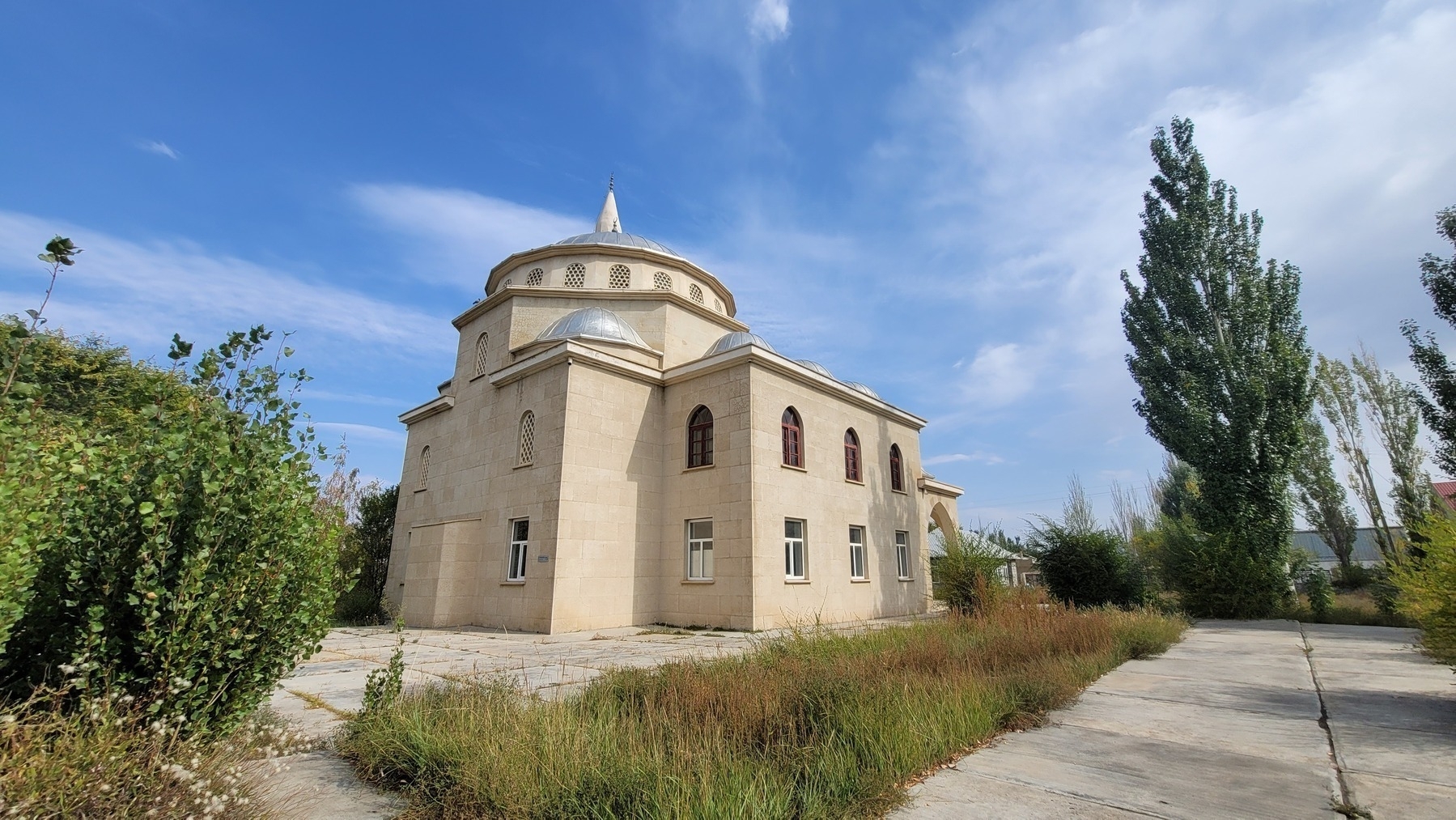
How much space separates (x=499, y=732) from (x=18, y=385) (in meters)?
2.78

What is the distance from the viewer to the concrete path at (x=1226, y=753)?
2945 mm

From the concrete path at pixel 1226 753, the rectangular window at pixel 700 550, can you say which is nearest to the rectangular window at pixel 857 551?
the rectangular window at pixel 700 550

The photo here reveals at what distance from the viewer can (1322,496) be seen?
70.7ft

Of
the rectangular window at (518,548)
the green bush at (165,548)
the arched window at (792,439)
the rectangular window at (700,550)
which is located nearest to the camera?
the green bush at (165,548)

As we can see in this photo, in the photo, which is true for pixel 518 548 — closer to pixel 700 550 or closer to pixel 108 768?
pixel 700 550

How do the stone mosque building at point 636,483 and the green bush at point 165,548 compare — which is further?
the stone mosque building at point 636,483

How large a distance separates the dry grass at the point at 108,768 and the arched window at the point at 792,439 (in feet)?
42.0

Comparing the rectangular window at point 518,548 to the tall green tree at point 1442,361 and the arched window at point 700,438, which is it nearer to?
the arched window at point 700,438

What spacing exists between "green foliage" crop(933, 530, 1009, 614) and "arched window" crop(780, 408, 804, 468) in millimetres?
4160

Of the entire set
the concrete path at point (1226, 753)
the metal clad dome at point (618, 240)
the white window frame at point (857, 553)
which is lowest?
the concrete path at point (1226, 753)

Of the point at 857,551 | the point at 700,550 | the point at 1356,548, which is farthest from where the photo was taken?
the point at 1356,548

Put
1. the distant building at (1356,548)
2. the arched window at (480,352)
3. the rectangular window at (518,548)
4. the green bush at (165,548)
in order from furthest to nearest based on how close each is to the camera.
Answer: the distant building at (1356,548) < the arched window at (480,352) < the rectangular window at (518,548) < the green bush at (165,548)

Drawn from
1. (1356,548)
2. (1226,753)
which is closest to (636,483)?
(1226,753)

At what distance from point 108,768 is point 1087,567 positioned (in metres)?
17.2
